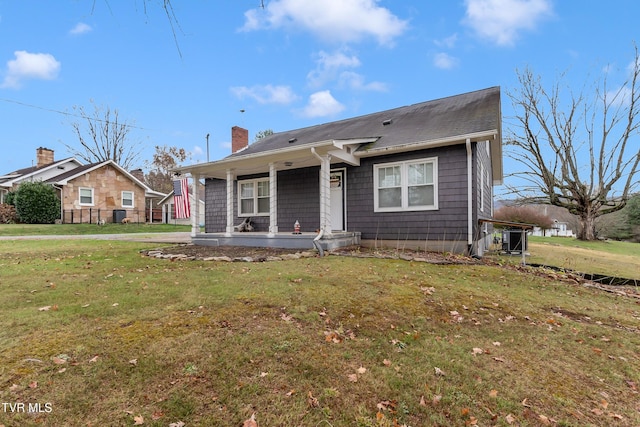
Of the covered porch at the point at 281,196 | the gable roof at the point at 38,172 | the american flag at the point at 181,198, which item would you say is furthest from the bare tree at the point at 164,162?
the covered porch at the point at 281,196

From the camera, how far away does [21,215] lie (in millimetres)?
21547

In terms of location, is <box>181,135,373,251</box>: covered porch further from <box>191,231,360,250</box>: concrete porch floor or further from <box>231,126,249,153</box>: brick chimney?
<box>231,126,249,153</box>: brick chimney

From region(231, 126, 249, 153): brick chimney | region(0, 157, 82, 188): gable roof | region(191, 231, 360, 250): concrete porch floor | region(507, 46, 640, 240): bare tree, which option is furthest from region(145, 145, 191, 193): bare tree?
region(507, 46, 640, 240): bare tree

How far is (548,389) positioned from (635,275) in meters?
8.27

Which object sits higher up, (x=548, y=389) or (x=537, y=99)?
(x=537, y=99)

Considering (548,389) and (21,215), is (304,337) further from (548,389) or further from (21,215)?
(21,215)

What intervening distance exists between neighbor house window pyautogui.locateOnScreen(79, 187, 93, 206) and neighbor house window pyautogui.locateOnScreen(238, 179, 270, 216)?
61.2ft

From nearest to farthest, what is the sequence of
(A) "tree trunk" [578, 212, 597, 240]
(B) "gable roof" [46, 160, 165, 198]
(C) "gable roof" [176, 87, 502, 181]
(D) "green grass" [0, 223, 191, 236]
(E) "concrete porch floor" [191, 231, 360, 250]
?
(C) "gable roof" [176, 87, 502, 181]
(E) "concrete porch floor" [191, 231, 360, 250]
(D) "green grass" [0, 223, 191, 236]
(A) "tree trunk" [578, 212, 597, 240]
(B) "gable roof" [46, 160, 165, 198]

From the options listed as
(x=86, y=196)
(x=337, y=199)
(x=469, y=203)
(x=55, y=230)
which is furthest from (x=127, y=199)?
(x=469, y=203)

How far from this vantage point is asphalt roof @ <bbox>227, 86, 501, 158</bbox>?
9.06 metres

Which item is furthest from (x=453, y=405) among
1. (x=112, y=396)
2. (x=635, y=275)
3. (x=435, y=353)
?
(x=635, y=275)

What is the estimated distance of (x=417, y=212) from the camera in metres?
9.23

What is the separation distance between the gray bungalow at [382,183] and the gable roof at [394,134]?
0.03 metres

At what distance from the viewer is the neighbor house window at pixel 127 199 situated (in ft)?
87.2
